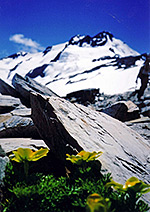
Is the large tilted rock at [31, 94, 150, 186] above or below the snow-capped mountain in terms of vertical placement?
below

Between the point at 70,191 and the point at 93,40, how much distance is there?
1221cm

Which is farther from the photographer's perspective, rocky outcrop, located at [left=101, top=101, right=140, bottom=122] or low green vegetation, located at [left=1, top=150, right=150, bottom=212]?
rocky outcrop, located at [left=101, top=101, right=140, bottom=122]

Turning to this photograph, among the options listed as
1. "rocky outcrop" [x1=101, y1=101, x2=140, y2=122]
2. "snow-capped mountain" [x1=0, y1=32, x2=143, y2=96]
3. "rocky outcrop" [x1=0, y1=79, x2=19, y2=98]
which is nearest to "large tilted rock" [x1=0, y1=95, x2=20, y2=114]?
"rocky outcrop" [x1=0, y1=79, x2=19, y2=98]

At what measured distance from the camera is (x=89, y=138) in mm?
2256

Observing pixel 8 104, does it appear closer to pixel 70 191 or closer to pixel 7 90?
pixel 7 90

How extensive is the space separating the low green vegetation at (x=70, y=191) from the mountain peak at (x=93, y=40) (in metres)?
11.0

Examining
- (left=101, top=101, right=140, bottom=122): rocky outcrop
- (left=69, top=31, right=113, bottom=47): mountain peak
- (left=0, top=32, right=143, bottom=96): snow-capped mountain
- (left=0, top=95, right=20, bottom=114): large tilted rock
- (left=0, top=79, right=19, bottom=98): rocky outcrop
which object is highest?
(left=69, top=31, right=113, bottom=47): mountain peak

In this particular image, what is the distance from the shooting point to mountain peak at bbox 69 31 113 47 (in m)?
11.6

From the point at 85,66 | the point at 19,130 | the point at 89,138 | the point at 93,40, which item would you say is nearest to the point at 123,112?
the point at 19,130

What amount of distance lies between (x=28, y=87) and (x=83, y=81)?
8971mm

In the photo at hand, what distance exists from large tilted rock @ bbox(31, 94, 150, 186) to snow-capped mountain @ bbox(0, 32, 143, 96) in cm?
930

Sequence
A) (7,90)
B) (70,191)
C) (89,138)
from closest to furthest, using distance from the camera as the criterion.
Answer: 1. (70,191)
2. (89,138)
3. (7,90)

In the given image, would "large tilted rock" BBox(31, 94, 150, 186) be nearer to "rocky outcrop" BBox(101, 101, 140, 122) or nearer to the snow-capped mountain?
"rocky outcrop" BBox(101, 101, 140, 122)

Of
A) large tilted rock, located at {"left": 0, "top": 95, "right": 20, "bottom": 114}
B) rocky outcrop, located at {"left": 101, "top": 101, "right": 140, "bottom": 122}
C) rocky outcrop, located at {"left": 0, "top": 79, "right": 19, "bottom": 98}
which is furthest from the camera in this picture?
rocky outcrop, located at {"left": 0, "top": 79, "right": 19, "bottom": 98}
